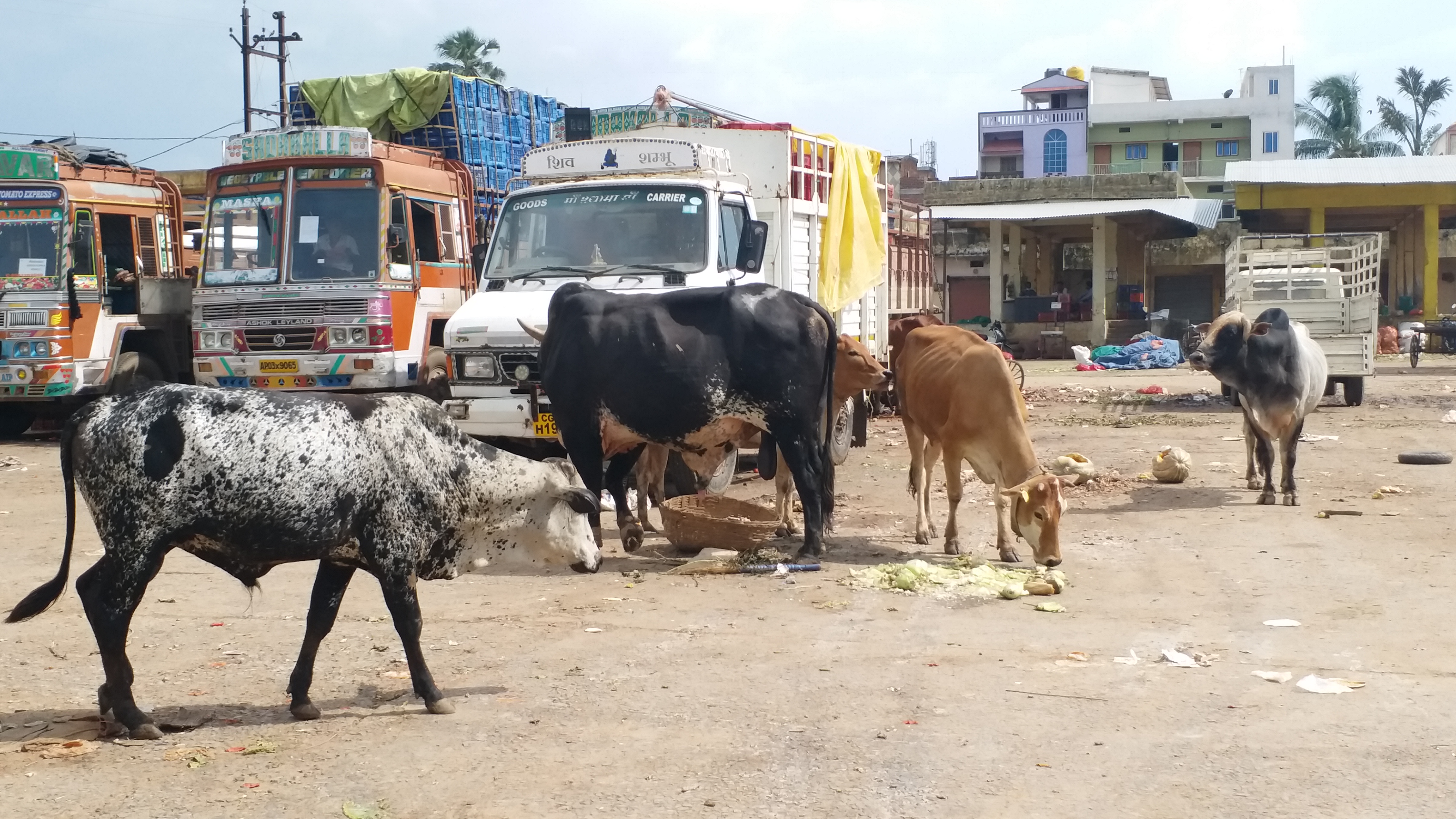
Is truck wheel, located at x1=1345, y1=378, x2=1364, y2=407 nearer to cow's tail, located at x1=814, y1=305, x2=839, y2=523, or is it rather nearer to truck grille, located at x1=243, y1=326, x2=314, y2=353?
cow's tail, located at x1=814, y1=305, x2=839, y2=523

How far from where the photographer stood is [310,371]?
42.1 feet

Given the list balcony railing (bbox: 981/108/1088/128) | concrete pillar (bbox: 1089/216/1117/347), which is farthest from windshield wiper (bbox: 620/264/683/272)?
balcony railing (bbox: 981/108/1088/128)

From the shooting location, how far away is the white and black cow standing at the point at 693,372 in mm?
8664

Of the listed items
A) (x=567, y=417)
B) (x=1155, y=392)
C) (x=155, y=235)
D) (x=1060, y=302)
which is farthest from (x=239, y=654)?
(x=1060, y=302)

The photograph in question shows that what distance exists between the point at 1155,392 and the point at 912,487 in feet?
37.4

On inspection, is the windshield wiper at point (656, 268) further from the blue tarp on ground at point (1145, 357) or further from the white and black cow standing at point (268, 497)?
the blue tarp on ground at point (1145, 357)

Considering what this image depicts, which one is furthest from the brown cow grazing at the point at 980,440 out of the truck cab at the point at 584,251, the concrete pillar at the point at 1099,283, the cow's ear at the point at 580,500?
the concrete pillar at the point at 1099,283

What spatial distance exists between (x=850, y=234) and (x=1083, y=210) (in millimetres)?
19865

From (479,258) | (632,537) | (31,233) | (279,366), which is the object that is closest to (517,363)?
(479,258)

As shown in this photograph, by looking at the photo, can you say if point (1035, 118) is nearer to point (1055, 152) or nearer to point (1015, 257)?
point (1055, 152)

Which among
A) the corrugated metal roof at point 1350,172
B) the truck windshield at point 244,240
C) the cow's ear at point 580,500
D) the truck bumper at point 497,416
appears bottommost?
the cow's ear at point 580,500

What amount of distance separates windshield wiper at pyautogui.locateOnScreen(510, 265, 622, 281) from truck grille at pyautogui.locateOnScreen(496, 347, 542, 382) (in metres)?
0.74

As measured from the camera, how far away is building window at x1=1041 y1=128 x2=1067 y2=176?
212ft

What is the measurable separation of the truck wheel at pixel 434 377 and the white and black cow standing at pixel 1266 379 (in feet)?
21.8
